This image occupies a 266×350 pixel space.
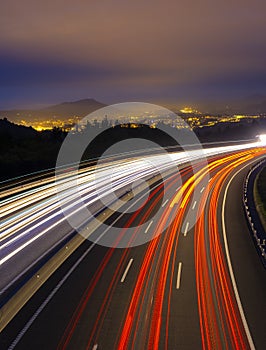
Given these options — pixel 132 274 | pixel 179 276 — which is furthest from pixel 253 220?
pixel 132 274

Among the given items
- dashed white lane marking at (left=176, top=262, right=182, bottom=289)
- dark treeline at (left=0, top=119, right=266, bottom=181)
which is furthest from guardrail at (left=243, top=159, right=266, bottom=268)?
dark treeline at (left=0, top=119, right=266, bottom=181)

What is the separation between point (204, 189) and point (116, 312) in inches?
1159

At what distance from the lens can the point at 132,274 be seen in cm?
1855

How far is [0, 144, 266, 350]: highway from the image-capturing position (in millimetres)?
13344

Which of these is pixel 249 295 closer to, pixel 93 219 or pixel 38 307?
pixel 38 307

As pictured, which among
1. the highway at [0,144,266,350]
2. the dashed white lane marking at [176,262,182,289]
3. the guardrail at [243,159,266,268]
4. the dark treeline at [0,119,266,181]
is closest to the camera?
the highway at [0,144,266,350]

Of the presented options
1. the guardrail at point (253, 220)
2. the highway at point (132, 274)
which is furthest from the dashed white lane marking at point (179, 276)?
the guardrail at point (253, 220)

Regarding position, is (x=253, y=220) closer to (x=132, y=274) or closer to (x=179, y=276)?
(x=179, y=276)

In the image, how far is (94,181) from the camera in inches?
1757

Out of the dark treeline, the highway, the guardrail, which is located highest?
the dark treeline

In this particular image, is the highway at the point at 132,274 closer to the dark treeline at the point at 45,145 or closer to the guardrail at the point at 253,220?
the guardrail at the point at 253,220

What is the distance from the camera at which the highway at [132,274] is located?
43.8 ft

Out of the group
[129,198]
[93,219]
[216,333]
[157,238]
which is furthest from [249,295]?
[129,198]

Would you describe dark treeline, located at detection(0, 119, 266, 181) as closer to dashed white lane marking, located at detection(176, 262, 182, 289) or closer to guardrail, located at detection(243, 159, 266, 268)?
guardrail, located at detection(243, 159, 266, 268)
